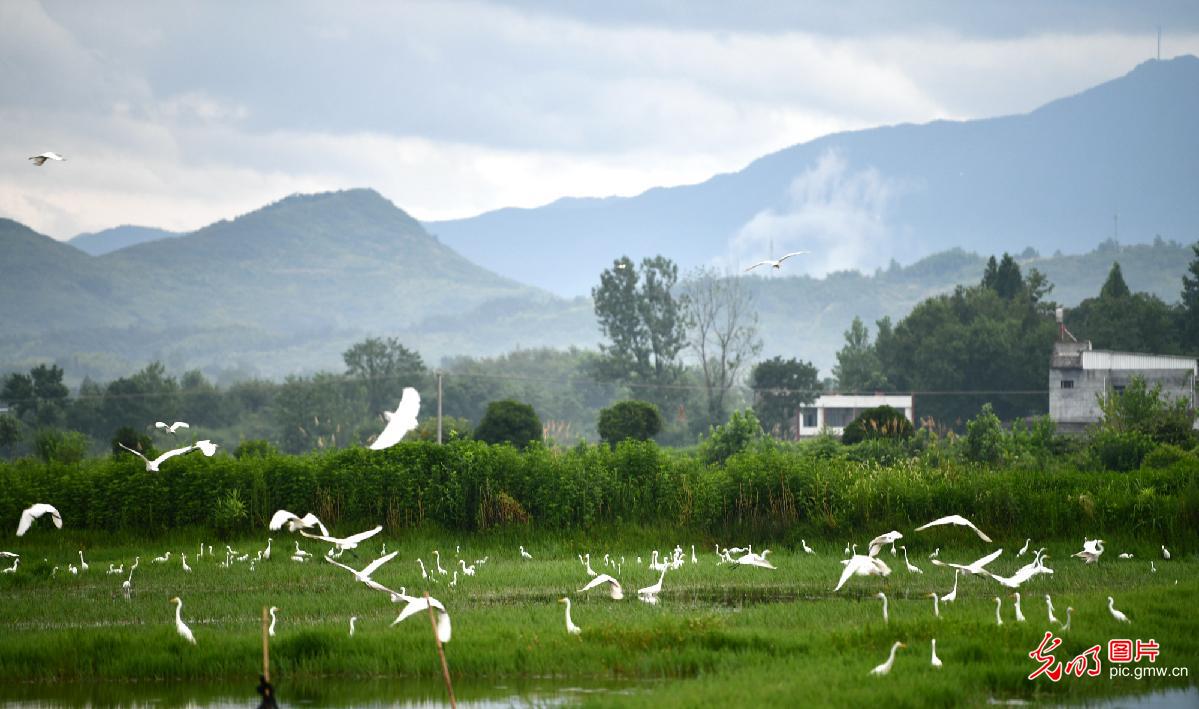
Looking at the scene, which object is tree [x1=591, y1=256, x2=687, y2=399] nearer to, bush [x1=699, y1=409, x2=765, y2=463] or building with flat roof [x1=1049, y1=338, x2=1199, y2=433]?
building with flat roof [x1=1049, y1=338, x2=1199, y2=433]

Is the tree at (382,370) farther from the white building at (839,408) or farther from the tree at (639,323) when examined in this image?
the white building at (839,408)

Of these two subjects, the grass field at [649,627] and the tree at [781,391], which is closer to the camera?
the grass field at [649,627]

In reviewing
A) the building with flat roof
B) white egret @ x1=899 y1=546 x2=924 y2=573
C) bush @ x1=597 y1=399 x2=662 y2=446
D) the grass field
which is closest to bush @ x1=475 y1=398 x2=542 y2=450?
bush @ x1=597 y1=399 x2=662 y2=446

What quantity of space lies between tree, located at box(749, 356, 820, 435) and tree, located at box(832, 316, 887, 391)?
11.2ft

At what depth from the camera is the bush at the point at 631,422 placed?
5188 centimetres

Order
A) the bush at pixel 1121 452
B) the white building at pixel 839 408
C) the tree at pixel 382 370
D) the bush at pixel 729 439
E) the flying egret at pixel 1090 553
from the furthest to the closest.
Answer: the tree at pixel 382 370 → the white building at pixel 839 408 → the bush at pixel 729 439 → the bush at pixel 1121 452 → the flying egret at pixel 1090 553

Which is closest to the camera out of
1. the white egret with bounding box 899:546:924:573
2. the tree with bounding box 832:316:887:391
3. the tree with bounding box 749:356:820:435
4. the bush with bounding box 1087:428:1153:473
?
the white egret with bounding box 899:546:924:573

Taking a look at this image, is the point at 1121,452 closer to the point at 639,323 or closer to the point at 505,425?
the point at 505,425

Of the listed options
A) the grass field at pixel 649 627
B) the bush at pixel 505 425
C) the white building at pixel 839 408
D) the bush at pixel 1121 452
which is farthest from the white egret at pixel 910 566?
the white building at pixel 839 408

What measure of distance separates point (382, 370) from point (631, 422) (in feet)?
171

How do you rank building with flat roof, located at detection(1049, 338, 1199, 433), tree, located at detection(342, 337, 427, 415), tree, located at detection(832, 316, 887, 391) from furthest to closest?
1. tree, located at detection(342, 337, 427, 415)
2. tree, located at detection(832, 316, 887, 391)
3. building with flat roof, located at detection(1049, 338, 1199, 433)

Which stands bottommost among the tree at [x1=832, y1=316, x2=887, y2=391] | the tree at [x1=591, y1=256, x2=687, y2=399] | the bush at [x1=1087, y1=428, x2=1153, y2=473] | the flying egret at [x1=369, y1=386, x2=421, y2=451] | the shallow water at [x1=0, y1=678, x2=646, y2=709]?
the shallow water at [x1=0, y1=678, x2=646, y2=709]

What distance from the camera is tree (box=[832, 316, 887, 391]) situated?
80.6m

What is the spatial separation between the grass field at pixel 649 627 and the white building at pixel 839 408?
54569 mm
